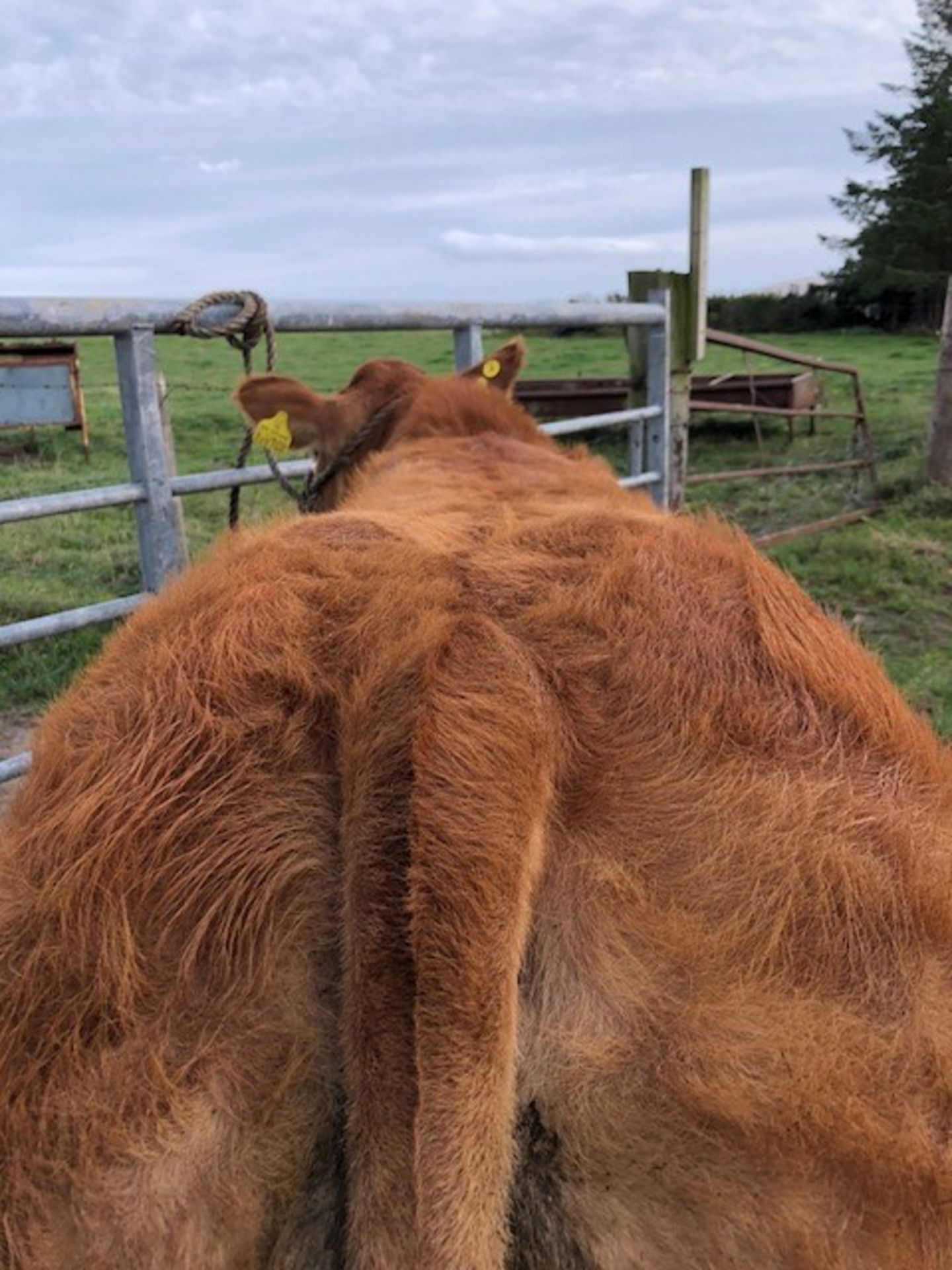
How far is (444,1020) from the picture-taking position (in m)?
1.20

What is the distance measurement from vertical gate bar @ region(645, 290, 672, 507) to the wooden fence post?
3.45 m

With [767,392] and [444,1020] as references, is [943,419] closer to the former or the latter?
[767,392]

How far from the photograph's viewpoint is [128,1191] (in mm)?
1204

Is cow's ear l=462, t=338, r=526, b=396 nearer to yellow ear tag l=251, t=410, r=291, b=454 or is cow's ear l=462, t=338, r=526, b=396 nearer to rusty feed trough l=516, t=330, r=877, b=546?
yellow ear tag l=251, t=410, r=291, b=454

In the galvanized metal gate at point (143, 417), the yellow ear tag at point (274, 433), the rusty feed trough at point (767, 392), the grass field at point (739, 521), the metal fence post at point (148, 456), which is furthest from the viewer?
the rusty feed trough at point (767, 392)

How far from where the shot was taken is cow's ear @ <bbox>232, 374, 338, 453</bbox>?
3.91 metres

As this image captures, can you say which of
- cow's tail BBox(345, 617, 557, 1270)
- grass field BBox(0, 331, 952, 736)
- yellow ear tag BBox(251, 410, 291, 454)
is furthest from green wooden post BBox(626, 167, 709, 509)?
cow's tail BBox(345, 617, 557, 1270)

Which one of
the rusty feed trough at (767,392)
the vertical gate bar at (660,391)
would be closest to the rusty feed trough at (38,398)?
the vertical gate bar at (660,391)

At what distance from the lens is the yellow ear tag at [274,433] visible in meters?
3.89

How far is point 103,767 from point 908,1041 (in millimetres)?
1004

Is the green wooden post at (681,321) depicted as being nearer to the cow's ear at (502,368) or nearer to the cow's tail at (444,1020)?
the cow's ear at (502,368)

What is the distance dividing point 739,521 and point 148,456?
21.6 feet

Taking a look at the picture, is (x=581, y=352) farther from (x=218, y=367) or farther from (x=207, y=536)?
(x=207, y=536)

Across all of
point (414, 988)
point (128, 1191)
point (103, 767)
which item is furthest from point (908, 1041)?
point (103, 767)
